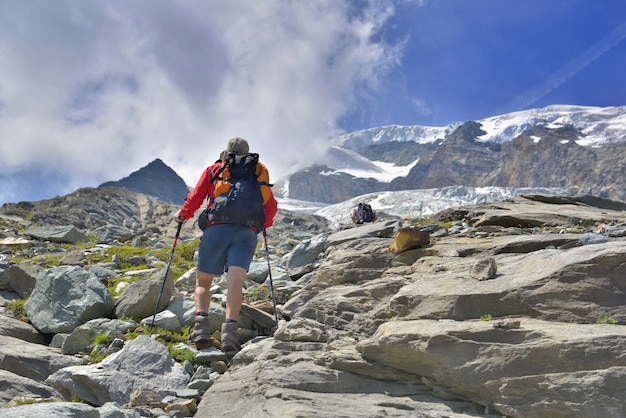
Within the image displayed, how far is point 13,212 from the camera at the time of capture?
161 ft

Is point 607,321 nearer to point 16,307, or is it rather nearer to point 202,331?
point 202,331

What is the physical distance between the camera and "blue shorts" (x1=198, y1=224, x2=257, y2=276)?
7.58 metres

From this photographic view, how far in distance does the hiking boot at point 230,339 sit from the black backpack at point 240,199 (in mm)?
1597

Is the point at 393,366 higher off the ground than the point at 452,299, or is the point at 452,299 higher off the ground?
the point at 452,299

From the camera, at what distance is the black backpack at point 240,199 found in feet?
24.4

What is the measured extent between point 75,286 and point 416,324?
6740 millimetres

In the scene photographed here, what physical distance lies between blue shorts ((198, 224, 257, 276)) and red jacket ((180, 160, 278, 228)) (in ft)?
1.73

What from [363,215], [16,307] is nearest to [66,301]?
[16,307]

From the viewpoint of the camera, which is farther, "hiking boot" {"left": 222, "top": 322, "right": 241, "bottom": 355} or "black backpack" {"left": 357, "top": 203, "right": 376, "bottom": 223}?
"black backpack" {"left": 357, "top": 203, "right": 376, "bottom": 223}

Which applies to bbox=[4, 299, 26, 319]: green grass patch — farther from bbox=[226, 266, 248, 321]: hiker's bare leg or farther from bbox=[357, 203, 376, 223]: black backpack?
bbox=[357, 203, 376, 223]: black backpack

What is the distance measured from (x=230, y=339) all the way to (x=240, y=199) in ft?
7.06

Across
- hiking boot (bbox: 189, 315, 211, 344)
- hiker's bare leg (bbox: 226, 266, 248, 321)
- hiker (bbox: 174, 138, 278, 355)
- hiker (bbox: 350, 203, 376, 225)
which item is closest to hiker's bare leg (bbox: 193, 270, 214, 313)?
hiker (bbox: 174, 138, 278, 355)

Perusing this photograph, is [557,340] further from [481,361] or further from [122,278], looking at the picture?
[122,278]

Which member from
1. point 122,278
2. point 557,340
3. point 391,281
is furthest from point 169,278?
point 557,340
